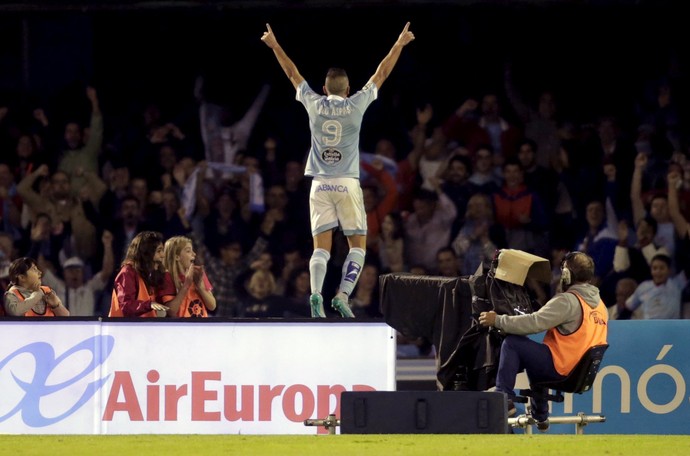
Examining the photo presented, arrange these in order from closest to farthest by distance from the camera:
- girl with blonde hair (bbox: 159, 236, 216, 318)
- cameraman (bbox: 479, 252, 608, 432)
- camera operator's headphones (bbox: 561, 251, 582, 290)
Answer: cameraman (bbox: 479, 252, 608, 432) < camera operator's headphones (bbox: 561, 251, 582, 290) < girl with blonde hair (bbox: 159, 236, 216, 318)

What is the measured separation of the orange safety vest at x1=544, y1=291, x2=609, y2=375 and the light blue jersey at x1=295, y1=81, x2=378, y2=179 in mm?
2274

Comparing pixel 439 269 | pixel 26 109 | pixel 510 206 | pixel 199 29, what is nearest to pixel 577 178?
pixel 510 206

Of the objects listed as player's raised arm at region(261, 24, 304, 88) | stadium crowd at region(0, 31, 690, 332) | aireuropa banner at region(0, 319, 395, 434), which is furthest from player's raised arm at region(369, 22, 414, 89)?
stadium crowd at region(0, 31, 690, 332)

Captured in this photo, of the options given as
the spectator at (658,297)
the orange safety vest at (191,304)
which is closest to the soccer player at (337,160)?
the orange safety vest at (191,304)

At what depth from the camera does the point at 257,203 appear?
1820 centimetres

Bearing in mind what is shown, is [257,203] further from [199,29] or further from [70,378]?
[70,378]

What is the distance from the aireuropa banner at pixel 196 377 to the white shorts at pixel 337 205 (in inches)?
32.4

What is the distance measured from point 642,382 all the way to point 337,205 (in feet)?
10.4

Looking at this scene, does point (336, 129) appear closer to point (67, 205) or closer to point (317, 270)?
point (317, 270)

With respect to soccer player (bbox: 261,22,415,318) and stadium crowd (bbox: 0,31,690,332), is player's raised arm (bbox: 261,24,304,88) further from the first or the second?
stadium crowd (bbox: 0,31,690,332)

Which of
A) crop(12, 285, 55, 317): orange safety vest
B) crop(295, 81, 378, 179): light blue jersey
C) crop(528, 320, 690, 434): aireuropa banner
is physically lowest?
crop(528, 320, 690, 434): aireuropa banner

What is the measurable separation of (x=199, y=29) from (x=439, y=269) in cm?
529

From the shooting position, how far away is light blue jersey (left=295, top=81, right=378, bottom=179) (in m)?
12.8

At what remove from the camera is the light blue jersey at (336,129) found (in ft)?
42.0
